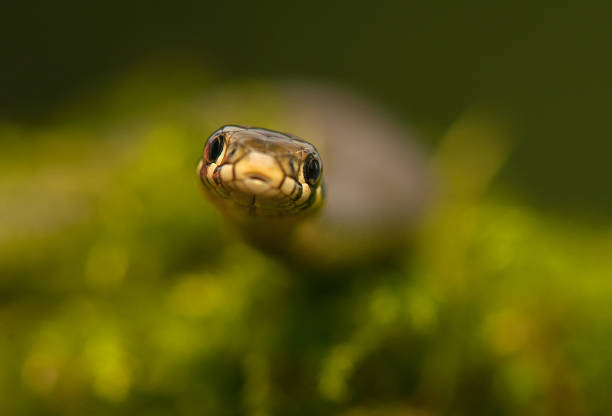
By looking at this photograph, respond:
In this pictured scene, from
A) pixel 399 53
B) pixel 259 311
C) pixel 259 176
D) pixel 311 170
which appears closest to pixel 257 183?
pixel 259 176

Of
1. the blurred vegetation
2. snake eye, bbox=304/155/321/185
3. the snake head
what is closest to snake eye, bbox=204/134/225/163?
the snake head

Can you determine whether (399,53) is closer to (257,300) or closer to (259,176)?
(257,300)

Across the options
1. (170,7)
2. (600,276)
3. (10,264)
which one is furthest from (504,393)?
(170,7)

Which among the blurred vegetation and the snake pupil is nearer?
the snake pupil

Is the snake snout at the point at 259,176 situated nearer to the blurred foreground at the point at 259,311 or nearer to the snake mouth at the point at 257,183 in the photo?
the snake mouth at the point at 257,183

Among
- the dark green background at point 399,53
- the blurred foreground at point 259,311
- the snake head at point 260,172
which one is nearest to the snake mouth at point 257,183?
the snake head at point 260,172

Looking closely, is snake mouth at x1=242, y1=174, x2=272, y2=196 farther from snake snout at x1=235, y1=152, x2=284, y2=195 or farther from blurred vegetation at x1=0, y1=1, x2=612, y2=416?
blurred vegetation at x1=0, y1=1, x2=612, y2=416

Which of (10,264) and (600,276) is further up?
(600,276)

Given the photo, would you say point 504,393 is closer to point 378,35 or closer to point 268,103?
point 268,103

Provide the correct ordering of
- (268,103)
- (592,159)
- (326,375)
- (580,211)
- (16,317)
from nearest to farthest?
(326,375)
(16,317)
(268,103)
(580,211)
(592,159)
